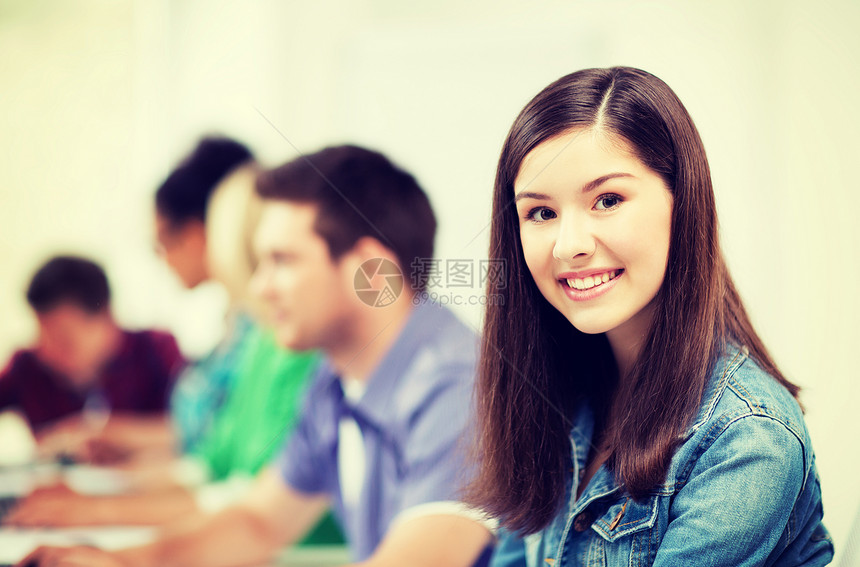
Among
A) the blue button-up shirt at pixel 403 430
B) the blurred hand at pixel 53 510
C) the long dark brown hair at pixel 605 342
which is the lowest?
the blurred hand at pixel 53 510

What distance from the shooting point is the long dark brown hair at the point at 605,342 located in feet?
1.43

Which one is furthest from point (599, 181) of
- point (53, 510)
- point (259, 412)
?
point (53, 510)

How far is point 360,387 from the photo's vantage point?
79 centimetres

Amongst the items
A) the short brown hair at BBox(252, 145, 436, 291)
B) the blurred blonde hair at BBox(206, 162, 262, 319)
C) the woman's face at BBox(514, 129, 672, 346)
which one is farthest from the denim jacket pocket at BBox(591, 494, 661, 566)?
the blurred blonde hair at BBox(206, 162, 262, 319)

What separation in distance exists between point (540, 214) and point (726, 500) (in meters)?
0.23

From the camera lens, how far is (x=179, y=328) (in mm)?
Result: 1263

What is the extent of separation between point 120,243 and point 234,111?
15.6 inches

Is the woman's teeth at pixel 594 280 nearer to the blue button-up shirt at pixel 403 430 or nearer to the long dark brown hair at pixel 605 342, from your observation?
the long dark brown hair at pixel 605 342

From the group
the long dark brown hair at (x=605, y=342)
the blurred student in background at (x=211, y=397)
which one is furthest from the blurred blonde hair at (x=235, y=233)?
the long dark brown hair at (x=605, y=342)

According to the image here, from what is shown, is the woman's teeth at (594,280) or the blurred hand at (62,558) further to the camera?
the blurred hand at (62,558)

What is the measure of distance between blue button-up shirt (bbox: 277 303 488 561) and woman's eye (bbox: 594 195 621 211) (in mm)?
259

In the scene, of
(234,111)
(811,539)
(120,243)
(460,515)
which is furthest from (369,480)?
(120,243)

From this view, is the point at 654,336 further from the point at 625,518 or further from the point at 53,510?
the point at 53,510

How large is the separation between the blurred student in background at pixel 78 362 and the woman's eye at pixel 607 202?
41.1 inches
